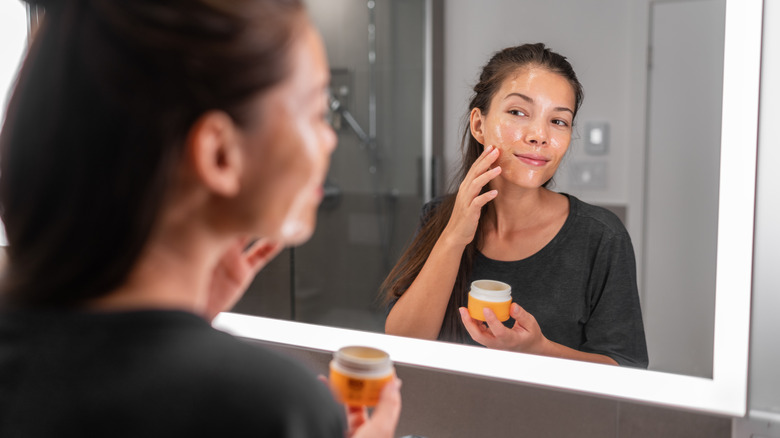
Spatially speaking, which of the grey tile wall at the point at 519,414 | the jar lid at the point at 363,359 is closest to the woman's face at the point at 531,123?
the grey tile wall at the point at 519,414

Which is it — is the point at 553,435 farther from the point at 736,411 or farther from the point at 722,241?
the point at 722,241

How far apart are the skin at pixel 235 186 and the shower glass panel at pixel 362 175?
576 mm

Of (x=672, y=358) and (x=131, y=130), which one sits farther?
(x=672, y=358)

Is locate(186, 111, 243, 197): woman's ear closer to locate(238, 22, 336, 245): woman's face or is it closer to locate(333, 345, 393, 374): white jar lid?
locate(238, 22, 336, 245): woman's face

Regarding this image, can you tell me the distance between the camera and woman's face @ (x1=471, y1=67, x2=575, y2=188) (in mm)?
797

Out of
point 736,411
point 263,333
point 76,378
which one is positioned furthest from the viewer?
point 263,333

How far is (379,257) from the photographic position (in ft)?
3.52

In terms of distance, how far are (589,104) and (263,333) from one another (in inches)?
24.2

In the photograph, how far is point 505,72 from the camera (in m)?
0.82

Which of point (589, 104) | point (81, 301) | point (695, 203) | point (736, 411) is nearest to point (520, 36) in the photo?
point (589, 104)

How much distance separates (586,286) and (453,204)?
0.22 m

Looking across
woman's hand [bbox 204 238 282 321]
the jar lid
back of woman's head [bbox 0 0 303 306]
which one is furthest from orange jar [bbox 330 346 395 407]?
back of woman's head [bbox 0 0 303 306]

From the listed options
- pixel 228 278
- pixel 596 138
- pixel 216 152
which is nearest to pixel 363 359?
pixel 228 278

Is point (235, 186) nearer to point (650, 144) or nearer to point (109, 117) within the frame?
point (109, 117)
